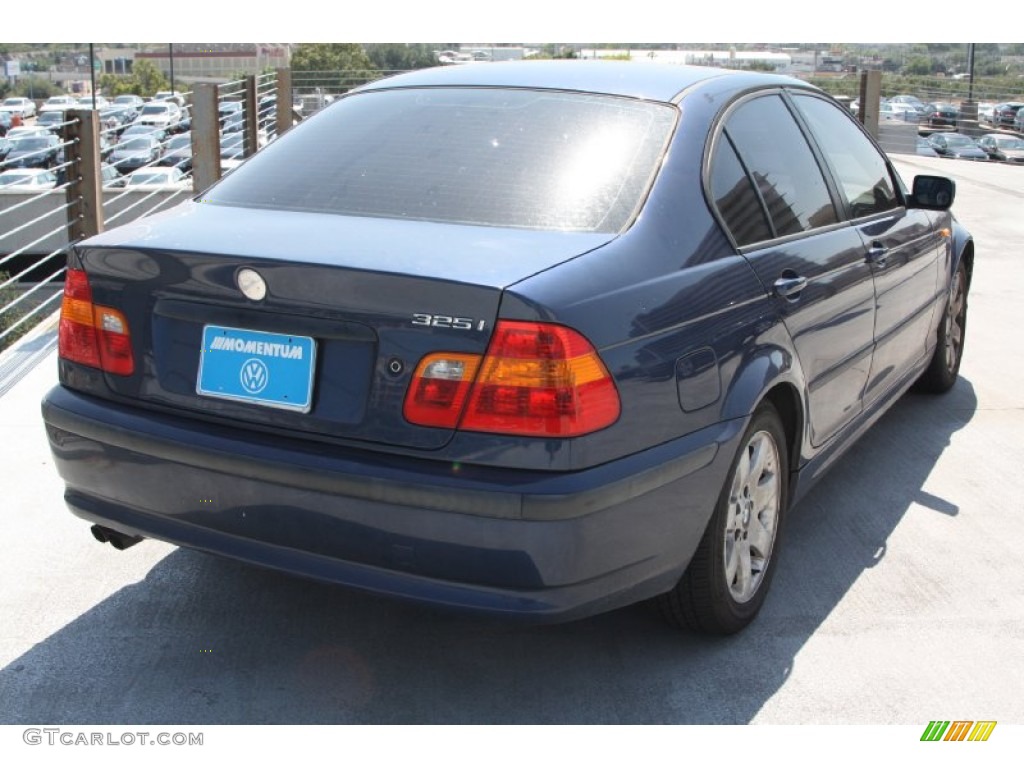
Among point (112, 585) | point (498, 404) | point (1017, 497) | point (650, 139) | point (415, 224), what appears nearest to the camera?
point (498, 404)

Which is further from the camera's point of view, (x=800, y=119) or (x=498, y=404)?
(x=800, y=119)

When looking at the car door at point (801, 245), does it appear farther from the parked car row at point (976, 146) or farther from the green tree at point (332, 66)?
the parked car row at point (976, 146)

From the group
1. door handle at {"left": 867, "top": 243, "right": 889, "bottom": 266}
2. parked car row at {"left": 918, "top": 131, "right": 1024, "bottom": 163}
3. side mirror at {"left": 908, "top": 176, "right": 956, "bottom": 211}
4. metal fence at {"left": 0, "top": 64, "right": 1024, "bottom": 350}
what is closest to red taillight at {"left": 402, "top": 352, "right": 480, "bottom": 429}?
door handle at {"left": 867, "top": 243, "right": 889, "bottom": 266}

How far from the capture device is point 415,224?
3125mm

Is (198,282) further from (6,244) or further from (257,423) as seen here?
(6,244)

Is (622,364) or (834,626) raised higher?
(622,364)

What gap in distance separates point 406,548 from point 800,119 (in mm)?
2343

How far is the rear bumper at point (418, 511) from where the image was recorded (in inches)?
106

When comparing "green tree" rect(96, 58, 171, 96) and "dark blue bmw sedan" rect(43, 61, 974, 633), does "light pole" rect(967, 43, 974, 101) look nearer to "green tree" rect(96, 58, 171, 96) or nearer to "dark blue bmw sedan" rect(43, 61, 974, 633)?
"dark blue bmw sedan" rect(43, 61, 974, 633)

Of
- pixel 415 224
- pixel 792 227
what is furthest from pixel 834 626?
pixel 415 224

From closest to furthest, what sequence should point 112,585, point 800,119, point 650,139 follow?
point 650,139 → point 112,585 → point 800,119

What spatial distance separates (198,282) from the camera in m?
2.96

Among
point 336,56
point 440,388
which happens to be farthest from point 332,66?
point 440,388
